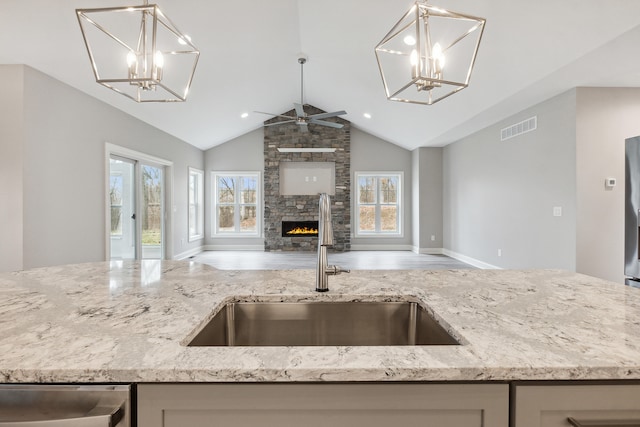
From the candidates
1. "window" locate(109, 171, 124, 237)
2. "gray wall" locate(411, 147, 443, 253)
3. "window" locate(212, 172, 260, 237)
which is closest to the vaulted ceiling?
"window" locate(109, 171, 124, 237)

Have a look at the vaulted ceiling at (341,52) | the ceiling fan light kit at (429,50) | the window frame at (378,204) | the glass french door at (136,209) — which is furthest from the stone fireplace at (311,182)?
the ceiling fan light kit at (429,50)

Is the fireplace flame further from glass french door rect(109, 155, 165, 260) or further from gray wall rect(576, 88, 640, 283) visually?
gray wall rect(576, 88, 640, 283)

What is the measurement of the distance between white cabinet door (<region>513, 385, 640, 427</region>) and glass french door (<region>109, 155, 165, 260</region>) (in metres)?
5.54

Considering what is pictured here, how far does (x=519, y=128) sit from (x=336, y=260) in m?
4.16

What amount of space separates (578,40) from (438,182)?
220 inches

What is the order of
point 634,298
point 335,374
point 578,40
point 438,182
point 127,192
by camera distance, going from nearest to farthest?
1. point 335,374
2. point 634,298
3. point 578,40
4. point 127,192
5. point 438,182

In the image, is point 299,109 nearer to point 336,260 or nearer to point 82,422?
point 336,260

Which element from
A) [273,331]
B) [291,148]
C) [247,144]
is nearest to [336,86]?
[291,148]

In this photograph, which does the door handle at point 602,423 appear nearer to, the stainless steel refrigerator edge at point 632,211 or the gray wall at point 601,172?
the stainless steel refrigerator edge at point 632,211

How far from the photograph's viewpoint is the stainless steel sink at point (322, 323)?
1.25m

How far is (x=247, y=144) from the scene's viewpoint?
9422mm

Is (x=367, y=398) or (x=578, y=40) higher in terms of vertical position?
(x=578, y=40)

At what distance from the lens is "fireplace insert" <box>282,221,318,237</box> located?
366 inches

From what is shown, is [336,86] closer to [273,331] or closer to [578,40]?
[578,40]
